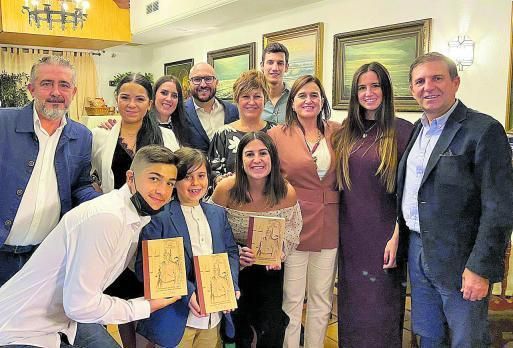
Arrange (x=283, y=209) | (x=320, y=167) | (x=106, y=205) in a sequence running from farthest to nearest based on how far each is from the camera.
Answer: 1. (x=320, y=167)
2. (x=283, y=209)
3. (x=106, y=205)

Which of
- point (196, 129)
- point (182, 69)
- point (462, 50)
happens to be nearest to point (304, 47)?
point (462, 50)

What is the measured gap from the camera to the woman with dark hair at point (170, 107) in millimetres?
2793

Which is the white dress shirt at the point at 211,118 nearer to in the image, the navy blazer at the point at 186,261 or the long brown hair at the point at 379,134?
the long brown hair at the point at 379,134

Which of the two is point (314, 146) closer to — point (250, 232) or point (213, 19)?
point (250, 232)

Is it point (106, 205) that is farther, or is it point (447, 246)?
point (447, 246)

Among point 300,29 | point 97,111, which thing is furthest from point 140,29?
point 300,29

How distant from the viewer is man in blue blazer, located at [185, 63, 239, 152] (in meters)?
3.02

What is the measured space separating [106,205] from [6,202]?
607 millimetres

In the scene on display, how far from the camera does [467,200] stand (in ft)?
6.25

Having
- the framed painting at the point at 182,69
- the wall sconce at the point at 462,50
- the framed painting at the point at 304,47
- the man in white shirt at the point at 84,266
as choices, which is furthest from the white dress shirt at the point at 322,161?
the framed painting at the point at 182,69

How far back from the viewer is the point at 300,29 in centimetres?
567

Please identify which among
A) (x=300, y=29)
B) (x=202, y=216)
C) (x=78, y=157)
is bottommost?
(x=202, y=216)

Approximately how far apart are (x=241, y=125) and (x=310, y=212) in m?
0.66

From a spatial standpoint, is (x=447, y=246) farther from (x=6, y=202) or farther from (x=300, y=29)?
(x=300, y=29)
